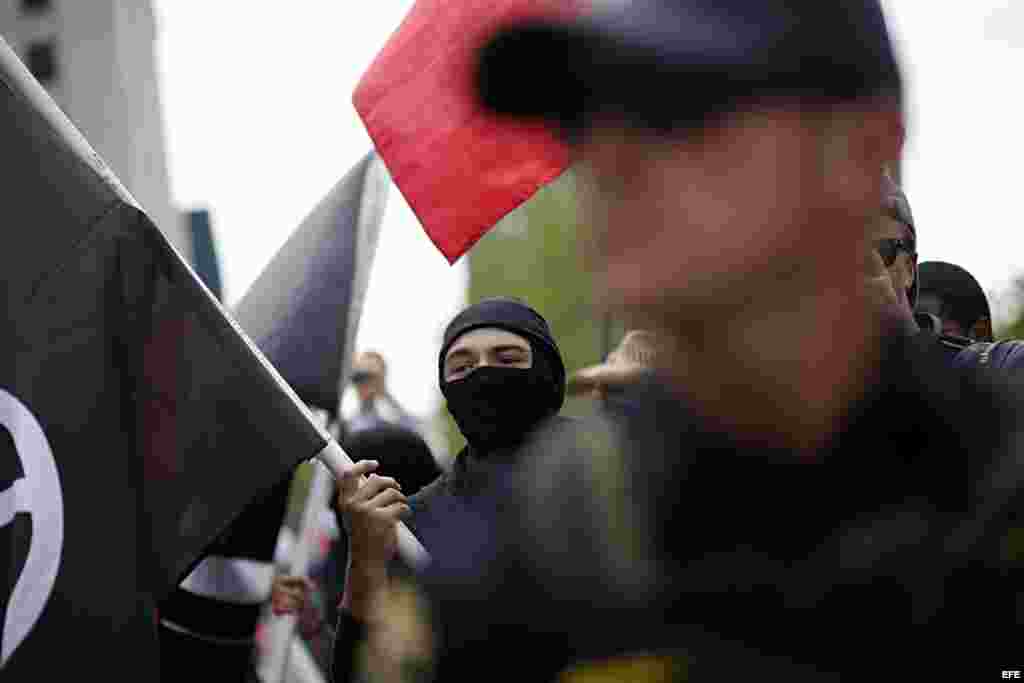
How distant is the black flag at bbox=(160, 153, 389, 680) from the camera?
13.0 ft

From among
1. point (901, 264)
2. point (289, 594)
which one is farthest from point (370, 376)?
point (901, 264)

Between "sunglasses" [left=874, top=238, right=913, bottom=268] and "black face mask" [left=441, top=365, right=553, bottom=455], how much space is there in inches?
40.8

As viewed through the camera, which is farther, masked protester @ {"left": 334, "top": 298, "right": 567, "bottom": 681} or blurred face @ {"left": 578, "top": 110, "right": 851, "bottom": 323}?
masked protester @ {"left": 334, "top": 298, "right": 567, "bottom": 681}

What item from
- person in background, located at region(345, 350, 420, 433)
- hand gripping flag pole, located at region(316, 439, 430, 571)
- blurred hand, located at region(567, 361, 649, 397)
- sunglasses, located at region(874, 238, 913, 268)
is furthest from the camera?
person in background, located at region(345, 350, 420, 433)

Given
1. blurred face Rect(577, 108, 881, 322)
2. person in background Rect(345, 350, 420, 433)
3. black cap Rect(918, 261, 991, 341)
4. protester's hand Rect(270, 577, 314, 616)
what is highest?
blurred face Rect(577, 108, 881, 322)

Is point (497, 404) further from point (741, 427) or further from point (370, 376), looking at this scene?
point (370, 376)

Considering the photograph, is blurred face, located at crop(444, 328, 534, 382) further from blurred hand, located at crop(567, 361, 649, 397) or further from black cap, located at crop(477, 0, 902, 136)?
black cap, located at crop(477, 0, 902, 136)

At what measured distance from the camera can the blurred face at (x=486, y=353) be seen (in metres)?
3.56

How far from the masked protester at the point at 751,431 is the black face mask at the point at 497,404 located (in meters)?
2.29

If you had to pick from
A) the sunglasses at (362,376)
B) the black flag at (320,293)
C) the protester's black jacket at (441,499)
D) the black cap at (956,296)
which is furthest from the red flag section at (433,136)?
the sunglasses at (362,376)

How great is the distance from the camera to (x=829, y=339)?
108cm

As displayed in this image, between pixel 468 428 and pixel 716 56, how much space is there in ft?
8.05

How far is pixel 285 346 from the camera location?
4465 mm

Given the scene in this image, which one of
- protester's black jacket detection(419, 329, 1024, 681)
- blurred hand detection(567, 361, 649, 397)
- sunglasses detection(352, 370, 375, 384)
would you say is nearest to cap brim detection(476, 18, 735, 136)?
protester's black jacket detection(419, 329, 1024, 681)
